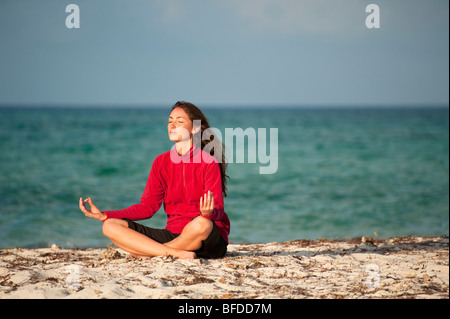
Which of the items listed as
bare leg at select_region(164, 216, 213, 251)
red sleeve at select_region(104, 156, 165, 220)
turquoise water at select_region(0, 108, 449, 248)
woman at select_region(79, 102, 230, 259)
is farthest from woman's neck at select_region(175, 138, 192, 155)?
turquoise water at select_region(0, 108, 449, 248)

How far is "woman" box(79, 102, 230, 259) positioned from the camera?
4461 mm

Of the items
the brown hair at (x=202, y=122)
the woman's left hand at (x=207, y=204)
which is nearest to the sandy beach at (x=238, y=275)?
the woman's left hand at (x=207, y=204)

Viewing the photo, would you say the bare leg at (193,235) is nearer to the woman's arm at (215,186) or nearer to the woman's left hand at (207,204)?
the woman's arm at (215,186)

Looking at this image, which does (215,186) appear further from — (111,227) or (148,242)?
(111,227)

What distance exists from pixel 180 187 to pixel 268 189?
10358 millimetres

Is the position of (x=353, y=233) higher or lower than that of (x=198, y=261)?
lower

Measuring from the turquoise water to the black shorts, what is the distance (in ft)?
12.6

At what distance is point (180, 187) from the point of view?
4.62 meters

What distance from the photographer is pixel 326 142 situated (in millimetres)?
27344

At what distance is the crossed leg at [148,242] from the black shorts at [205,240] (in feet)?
0.20

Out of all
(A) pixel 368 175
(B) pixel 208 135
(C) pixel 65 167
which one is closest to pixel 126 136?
(C) pixel 65 167

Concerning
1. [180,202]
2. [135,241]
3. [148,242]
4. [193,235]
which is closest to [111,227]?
[135,241]

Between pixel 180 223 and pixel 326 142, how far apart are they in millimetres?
23576
